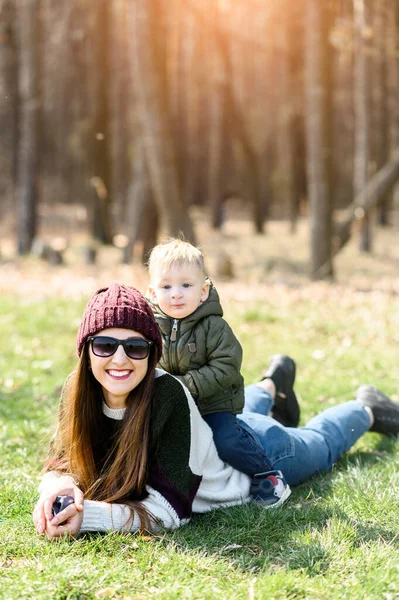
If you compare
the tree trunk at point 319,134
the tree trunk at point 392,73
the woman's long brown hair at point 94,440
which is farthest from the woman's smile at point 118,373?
the tree trunk at point 392,73

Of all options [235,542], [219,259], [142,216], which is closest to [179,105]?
[142,216]

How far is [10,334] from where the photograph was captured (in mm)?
8914

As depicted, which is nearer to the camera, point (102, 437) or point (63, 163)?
point (102, 437)

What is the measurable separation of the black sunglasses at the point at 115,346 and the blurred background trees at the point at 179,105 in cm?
876

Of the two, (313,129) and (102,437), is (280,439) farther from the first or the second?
(313,129)

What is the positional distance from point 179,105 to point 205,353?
66.4ft

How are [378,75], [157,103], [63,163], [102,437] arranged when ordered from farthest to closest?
[63,163]
[378,75]
[157,103]
[102,437]

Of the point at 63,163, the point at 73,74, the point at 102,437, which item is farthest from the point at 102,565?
the point at 63,163

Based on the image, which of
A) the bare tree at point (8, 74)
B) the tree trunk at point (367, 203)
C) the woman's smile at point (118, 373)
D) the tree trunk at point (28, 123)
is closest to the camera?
the woman's smile at point (118, 373)

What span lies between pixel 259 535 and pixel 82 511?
0.81 meters

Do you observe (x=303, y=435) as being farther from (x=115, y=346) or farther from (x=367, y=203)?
(x=367, y=203)

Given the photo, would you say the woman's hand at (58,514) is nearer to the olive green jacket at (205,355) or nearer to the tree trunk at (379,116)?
the olive green jacket at (205,355)

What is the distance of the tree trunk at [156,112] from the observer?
11836 mm

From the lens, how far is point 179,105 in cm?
2322
